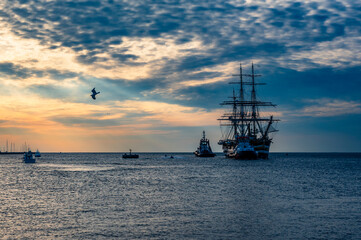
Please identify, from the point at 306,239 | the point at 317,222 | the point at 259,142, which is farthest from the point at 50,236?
the point at 259,142

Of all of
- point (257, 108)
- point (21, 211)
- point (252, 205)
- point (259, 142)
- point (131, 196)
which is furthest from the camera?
point (257, 108)

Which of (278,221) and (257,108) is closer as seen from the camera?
(278,221)

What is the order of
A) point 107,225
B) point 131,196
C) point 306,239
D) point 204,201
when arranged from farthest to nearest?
point 131,196
point 204,201
point 107,225
point 306,239

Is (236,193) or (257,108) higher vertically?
(257,108)

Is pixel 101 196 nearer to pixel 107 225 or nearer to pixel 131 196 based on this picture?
pixel 131 196

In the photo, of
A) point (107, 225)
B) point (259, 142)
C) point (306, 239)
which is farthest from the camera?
point (259, 142)

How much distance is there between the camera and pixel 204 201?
41594 mm

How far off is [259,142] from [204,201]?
450 feet

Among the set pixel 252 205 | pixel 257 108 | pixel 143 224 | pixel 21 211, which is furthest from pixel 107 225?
pixel 257 108

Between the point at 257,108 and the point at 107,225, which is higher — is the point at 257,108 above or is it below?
above

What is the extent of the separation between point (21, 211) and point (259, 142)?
148m

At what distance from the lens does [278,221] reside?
30.5m

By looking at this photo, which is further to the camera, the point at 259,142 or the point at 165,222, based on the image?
the point at 259,142

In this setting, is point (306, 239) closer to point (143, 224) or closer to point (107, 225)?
point (143, 224)
